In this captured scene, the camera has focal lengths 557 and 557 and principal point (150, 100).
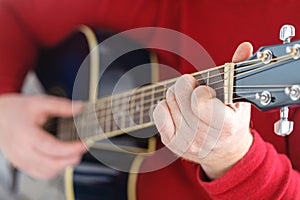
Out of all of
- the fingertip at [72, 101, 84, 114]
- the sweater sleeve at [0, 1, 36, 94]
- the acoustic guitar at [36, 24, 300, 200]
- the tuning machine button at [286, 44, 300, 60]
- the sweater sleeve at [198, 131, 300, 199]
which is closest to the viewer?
the tuning machine button at [286, 44, 300, 60]

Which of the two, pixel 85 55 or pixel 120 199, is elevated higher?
pixel 85 55

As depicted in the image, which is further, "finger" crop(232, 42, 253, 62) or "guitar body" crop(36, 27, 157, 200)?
"guitar body" crop(36, 27, 157, 200)

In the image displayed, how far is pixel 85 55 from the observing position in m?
0.86

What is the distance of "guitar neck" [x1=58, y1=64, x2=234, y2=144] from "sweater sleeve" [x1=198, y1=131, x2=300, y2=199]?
88 millimetres

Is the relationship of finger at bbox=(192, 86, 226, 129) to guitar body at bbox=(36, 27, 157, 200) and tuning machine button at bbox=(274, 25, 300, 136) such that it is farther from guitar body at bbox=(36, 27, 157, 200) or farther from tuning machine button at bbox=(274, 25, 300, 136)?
guitar body at bbox=(36, 27, 157, 200)

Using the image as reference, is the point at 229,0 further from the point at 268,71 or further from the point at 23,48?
the point at 23,48

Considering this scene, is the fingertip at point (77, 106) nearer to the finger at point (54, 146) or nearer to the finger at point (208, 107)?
the finger at point (54, 146)

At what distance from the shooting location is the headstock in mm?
466

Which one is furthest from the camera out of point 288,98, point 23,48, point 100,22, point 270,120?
point 23,48

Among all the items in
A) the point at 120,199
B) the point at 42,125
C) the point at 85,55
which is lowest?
the point at 120,199

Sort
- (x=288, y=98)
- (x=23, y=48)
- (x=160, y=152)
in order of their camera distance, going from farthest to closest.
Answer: (x=23, y=48), (x=160, y=152), (x=288, y=98)

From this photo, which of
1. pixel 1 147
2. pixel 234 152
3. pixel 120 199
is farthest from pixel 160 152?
pixel 1 147

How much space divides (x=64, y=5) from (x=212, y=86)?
1.53ft

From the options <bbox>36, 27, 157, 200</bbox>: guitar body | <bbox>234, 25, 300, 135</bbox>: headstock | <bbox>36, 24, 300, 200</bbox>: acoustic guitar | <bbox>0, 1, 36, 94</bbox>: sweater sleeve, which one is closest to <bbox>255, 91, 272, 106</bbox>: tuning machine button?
<bbox>234, 25, 300, 135</bbox>: headstock
